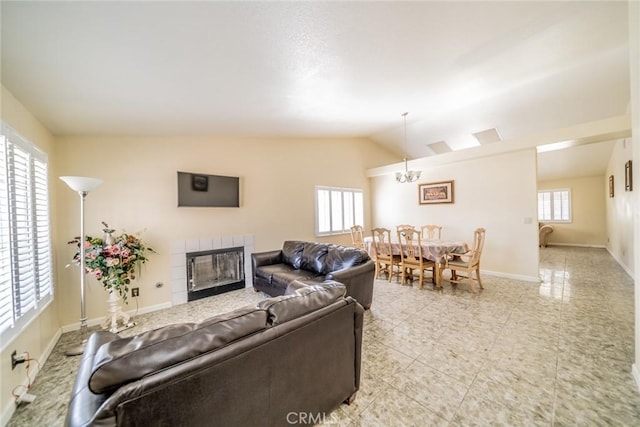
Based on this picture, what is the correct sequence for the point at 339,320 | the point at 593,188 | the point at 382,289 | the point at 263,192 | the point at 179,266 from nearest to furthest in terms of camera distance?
the point at 339,320
the point at 179,266
the point at 382,289
the point at 263,192
the point at 593,188

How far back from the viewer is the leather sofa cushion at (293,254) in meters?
3.73

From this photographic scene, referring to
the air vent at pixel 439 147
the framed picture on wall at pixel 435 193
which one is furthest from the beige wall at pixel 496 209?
the air vent at pixel 439 147

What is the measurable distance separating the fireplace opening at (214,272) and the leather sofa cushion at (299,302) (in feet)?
9.18

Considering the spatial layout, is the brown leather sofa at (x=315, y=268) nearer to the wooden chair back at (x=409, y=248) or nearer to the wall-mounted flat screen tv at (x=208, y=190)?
the wall-mounted flat screen tv at (x=208, y=190)

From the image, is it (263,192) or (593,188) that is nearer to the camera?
(263,192)

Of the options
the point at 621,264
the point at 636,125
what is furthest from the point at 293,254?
the point at 621,264

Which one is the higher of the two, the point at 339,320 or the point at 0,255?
the point at 0,255

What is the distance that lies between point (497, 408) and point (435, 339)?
82 centimetres

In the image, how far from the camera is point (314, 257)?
3465 millimetres

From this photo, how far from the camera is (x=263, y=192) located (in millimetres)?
4465

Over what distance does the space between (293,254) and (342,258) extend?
103 cm

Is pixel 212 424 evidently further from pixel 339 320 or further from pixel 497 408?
pixel 497 408

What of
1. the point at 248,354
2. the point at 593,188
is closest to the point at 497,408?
the point at 248,354

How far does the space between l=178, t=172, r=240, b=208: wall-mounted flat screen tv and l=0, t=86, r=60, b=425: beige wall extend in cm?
131
